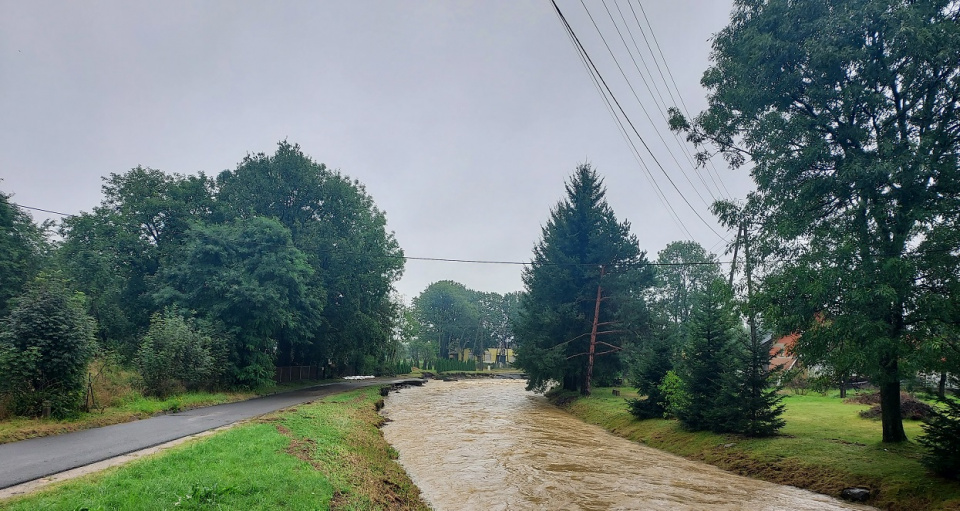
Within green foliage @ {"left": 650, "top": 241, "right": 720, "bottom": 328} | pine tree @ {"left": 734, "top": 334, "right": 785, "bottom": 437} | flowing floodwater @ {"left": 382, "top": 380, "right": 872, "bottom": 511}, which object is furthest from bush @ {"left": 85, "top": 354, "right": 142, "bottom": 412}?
green foliage @ {"left": 650, "top": 241, "right": 720, "bottom": 328}

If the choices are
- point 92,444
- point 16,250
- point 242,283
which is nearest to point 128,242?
point 16,250

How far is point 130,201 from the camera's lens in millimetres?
32594

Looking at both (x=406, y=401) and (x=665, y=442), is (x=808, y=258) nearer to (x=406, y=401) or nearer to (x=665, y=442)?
(x=665, y=442)

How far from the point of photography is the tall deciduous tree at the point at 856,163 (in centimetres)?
978

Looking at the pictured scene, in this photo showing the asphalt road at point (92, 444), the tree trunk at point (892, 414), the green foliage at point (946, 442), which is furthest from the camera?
the tree trunk at point (892, 414)

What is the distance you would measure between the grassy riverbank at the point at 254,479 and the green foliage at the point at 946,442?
392 inches

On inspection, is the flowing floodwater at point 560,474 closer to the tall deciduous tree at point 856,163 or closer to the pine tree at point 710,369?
the pine tree at point 710,369

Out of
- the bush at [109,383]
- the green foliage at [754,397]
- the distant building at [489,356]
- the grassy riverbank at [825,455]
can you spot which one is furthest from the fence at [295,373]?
the distant building at [489,356]

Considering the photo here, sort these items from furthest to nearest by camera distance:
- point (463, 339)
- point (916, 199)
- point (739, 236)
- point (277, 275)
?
point (463, 339) → point (277, 275) → point (739, 236) → point (916, 199)

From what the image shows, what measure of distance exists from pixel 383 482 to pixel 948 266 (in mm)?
12542

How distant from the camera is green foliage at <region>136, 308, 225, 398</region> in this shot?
1858cm

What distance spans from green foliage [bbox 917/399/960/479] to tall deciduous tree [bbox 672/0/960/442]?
1.12m

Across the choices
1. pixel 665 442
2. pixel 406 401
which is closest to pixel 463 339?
pixel 406 401

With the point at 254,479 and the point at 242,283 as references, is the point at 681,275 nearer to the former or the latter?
the point at 242,283
